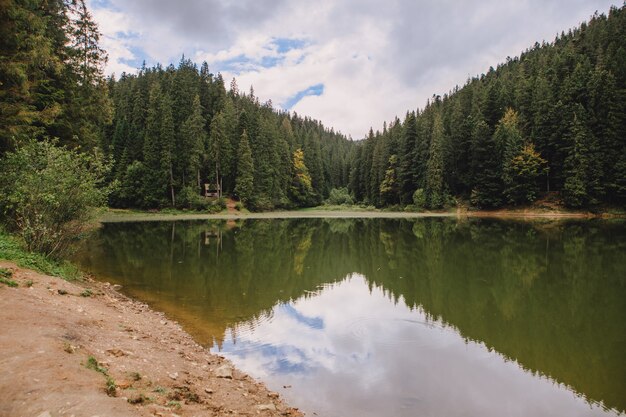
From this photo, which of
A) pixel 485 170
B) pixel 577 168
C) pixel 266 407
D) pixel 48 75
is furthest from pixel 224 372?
pixel 485 170

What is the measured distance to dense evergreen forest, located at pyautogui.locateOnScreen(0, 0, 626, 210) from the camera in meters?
46.3

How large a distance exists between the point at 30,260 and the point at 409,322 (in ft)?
35.1

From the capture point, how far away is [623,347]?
8.73 metres

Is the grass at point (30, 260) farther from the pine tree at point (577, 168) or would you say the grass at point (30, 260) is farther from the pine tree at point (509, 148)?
the pine tree at point (509, 148)

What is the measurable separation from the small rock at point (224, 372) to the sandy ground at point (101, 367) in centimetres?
2

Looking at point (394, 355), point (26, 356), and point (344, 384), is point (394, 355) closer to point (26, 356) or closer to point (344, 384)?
point (344, 384)

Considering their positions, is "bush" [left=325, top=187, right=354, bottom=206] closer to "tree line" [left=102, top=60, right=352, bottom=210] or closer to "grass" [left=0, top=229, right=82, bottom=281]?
"tree line" [left=102, top=60, right=352, bottom=210]

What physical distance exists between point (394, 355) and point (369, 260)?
1267cm

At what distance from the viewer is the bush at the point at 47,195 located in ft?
38.5

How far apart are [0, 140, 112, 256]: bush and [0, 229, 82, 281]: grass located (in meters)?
0.38

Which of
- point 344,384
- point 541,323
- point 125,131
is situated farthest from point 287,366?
point 125,131

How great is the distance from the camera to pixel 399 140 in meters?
75.9

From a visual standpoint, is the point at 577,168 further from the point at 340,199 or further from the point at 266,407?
the point at 266,407

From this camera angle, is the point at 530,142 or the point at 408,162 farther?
the point at 408,162
